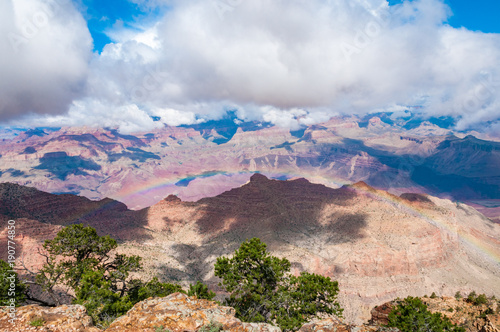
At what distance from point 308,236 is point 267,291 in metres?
87.9

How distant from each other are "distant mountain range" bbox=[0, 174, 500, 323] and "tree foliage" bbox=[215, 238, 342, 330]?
180 feet

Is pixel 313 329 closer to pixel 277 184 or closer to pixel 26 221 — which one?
pixel 26 221

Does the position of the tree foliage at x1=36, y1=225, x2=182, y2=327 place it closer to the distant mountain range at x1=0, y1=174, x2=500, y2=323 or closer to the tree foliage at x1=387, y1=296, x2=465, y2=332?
the tree foliage at x1=387, y1=296, x2=465, y2=332

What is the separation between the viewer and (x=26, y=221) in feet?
237

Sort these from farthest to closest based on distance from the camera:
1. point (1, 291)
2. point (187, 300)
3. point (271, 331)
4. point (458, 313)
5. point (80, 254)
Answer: point (458, 313) < point (80, 254) < point (1, 291) < point (187, 300) < point (271, 331)

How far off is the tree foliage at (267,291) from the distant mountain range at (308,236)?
54760 millimetres

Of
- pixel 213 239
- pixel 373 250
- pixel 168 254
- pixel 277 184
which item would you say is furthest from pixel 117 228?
pixel 373 250

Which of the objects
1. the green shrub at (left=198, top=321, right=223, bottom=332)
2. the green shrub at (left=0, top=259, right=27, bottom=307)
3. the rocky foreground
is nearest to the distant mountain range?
the green shrub at (left=0, top=259, right=27, bottom=307)

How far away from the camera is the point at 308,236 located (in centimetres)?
10606

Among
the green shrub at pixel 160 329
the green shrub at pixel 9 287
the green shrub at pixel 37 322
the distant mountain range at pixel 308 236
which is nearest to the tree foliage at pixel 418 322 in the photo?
the green shrub at pixel 160 329

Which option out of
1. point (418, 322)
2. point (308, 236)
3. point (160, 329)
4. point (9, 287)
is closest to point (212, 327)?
point (160, 329)

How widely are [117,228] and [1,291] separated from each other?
264 ft

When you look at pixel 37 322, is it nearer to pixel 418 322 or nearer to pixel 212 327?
pixel 212 327

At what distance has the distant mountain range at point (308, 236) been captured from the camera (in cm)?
7975
